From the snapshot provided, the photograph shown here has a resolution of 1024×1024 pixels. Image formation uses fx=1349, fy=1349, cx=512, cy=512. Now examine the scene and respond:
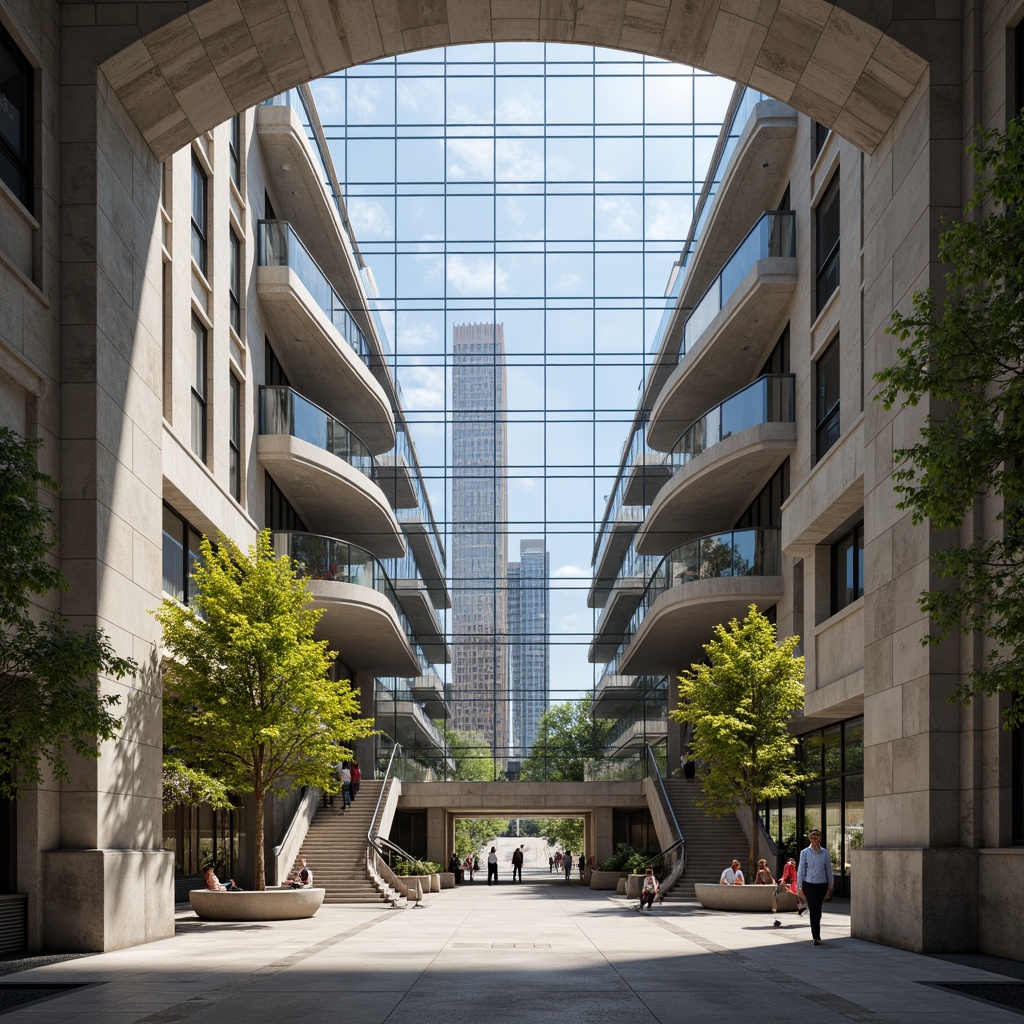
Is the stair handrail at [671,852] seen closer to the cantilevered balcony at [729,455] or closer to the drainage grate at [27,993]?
the cantilevered balcony at [729,455]

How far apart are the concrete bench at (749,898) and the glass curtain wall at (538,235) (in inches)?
1086

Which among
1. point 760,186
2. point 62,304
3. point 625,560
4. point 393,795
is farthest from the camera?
point 625,560

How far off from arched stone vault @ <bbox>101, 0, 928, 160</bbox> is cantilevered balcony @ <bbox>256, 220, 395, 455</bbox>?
12.8 m

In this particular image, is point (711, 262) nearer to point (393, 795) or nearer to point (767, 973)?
point (393, 795)

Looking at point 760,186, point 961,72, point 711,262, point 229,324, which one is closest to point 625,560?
point 711,262

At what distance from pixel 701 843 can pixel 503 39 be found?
22.0 m

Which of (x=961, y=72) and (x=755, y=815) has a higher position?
(x=961, y=72)

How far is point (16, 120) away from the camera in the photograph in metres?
18.0

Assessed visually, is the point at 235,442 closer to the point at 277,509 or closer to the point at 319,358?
the point at 277,509

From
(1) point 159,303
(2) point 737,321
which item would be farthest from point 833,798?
(1) point 159,303

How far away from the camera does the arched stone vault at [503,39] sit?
19703 millimetres

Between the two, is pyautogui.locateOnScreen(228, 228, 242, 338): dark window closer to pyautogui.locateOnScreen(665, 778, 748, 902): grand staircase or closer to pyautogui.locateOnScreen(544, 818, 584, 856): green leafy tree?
pyautogui.locateOnScreen(665, 778, 748, 902): grand staircase

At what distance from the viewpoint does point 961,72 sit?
18891 millimetres

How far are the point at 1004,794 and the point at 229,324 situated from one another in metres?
20.9
